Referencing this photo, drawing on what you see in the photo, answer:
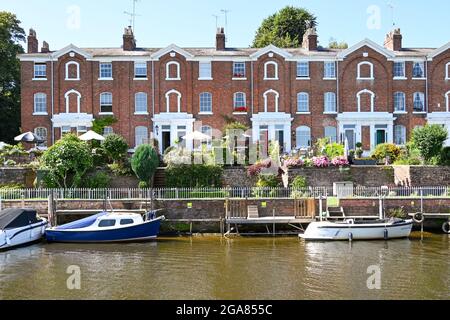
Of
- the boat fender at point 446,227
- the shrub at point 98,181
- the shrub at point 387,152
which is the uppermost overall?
the shrub at point 387,152

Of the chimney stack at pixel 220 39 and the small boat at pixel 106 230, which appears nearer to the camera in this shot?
the small boat at pixel 106 230

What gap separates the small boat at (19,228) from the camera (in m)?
24.5

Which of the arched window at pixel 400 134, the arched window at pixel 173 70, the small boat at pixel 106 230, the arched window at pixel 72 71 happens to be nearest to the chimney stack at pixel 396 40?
the arched window at pixel 400 134

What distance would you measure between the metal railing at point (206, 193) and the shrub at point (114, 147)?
17.3ft

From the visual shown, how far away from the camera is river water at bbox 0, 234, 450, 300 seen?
16.5 meters

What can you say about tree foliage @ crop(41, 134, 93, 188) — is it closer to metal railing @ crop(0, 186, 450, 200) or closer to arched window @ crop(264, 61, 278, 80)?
metal railing @ crop(0, 186, 450, 200)

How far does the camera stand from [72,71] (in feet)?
138

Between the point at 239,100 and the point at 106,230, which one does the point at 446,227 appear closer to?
A: the point at 106,230

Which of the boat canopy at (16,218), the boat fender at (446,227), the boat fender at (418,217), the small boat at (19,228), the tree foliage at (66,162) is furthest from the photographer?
the tree foliage at (66,162)

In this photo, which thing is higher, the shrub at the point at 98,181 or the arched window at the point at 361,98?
the arched window at the point at 361,98

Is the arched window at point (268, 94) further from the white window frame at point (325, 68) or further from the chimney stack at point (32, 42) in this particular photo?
the chimney stack at point (32, 42)

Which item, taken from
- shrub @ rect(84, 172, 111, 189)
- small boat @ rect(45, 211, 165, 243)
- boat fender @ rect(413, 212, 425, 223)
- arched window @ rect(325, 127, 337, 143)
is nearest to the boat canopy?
small boat @ rect(45, 211, 165, 243)
